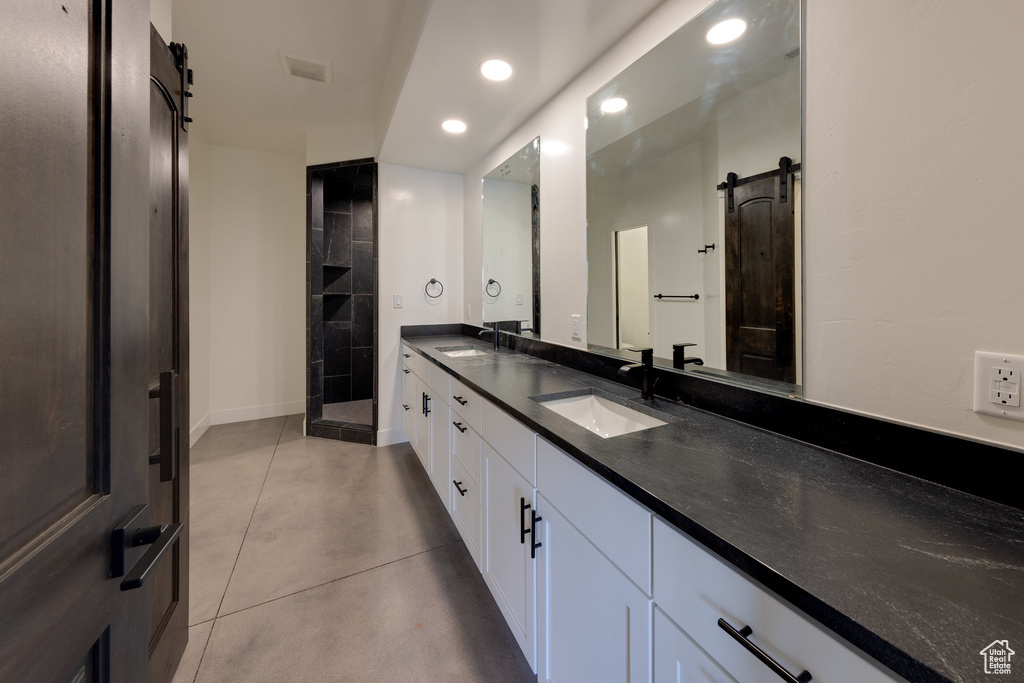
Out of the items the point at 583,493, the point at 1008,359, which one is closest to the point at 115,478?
the point at 583,493

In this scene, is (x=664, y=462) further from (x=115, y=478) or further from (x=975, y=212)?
(x=115, y=478)

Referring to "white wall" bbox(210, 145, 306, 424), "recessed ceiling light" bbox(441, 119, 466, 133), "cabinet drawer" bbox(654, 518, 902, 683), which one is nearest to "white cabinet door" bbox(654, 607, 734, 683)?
"cabinet drawer" bbox(654, 518, 902, 683)

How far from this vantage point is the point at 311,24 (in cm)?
225

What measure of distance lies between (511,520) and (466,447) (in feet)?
1.64

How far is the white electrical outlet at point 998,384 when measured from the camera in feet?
2.36

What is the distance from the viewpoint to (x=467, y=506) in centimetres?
179

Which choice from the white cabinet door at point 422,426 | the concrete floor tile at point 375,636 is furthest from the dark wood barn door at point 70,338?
the white cabinet door at point 422,426

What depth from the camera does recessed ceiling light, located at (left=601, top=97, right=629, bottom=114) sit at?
1698 millimetres

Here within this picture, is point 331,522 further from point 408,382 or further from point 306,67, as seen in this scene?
point 306,67

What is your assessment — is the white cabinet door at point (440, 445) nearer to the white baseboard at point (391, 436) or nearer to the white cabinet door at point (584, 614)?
the white cabinet door at point (584, 614)

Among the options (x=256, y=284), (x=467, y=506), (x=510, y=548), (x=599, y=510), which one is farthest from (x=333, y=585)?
(x=256, y=284)

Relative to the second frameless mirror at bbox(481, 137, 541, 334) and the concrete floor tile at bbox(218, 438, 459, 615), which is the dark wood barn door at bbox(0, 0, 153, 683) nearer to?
the concrete floor tile at bbox(218, 438, 459, 615)

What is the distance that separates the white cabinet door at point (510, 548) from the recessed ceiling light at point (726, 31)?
4.89 feet

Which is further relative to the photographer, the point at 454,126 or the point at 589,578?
the point at 454,126
